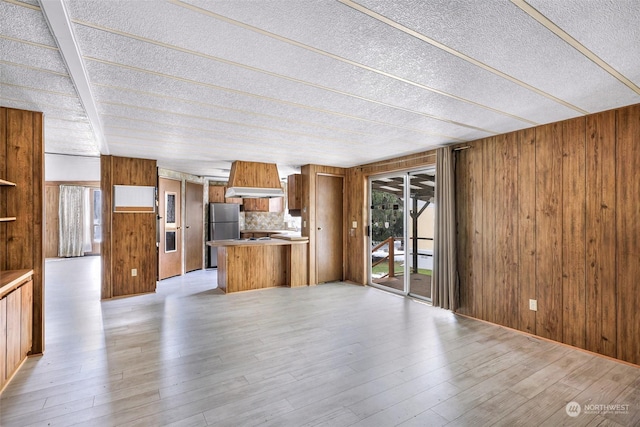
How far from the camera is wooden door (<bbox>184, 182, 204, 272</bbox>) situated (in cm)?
679

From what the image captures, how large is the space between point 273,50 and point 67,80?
59.3 inches

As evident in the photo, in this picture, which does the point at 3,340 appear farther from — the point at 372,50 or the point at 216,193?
the point at 216,193

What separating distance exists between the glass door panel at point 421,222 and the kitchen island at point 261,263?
1.91m

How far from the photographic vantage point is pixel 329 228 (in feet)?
19.5

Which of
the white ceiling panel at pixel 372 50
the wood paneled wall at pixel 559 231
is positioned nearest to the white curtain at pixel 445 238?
the wood paneled wall at pixel 559 231

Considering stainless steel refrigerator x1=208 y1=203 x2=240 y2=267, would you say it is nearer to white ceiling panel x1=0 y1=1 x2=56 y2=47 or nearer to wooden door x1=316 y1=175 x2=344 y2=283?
wooden door x1=316 y1=175 x2=344 y2=283

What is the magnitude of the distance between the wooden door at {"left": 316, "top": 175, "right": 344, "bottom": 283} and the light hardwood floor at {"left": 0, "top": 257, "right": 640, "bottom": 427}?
1857mm

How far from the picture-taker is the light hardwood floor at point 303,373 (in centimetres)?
198

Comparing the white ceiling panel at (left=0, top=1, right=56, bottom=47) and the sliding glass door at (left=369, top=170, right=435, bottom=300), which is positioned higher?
the white ceiling panel at (left=0, top=1, right=56, bottom=47)

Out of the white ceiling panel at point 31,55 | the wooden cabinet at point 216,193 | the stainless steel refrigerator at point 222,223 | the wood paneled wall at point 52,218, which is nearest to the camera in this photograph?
the white ceiling panel at point 31,55

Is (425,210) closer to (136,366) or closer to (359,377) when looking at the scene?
(359,377)

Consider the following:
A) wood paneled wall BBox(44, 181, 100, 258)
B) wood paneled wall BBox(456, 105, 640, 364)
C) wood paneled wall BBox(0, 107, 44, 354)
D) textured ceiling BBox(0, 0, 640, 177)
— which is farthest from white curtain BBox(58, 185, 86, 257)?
wood paneled wall BBox(456, 105, 640, 364)

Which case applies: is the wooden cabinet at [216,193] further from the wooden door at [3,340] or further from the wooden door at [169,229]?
the wooden door at [3,340]

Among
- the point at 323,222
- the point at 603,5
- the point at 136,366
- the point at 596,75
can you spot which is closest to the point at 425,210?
the point at 323,222
